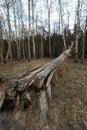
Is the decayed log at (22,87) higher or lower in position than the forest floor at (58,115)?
higher

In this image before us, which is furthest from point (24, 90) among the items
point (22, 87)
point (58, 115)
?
point (58, 115)

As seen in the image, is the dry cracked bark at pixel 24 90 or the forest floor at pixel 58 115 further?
the dry cracked bark at pixel 24 90

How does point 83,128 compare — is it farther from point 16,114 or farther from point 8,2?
point 8,2

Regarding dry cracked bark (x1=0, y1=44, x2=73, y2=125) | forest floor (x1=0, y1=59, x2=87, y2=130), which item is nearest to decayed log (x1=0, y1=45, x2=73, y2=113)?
dry cracked bark (x1=0, y1=44, x2=73, y2=125)

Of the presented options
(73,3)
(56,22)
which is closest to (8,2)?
(73,3)

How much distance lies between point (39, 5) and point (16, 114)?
60.9ft

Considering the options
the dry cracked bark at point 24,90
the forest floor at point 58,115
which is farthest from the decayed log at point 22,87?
the forest floor at point 58,115

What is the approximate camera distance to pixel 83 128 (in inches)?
131

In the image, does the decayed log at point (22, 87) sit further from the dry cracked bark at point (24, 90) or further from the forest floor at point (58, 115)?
the forest floor at point (58, 115)

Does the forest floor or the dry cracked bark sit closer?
the forest floor

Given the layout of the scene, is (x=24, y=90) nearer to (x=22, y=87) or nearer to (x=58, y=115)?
(x=22, y=87)

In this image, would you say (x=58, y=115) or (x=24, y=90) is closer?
(x=58, y=115)

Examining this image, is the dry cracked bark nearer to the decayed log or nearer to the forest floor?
the decayed log

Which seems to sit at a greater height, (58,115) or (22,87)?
(22,87)
